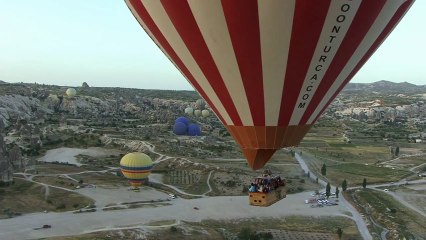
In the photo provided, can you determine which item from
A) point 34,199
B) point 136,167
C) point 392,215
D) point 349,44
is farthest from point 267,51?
point 392,215

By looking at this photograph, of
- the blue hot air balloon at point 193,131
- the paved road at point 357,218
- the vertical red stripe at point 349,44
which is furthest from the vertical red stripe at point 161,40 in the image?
the blue hot air balloon at point 193,131

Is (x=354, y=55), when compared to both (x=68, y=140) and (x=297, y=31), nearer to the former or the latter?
(x=297, y=31)

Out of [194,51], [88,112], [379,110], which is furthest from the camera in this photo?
[379,110]

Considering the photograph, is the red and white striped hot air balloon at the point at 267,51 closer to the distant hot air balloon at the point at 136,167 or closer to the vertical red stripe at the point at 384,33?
the vertical red stripe at the point at 384,33

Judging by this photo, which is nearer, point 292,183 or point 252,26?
point 252,26

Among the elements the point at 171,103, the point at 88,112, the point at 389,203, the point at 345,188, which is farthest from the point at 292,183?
the point at 171,103

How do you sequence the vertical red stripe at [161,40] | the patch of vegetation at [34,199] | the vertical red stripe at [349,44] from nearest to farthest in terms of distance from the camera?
the vertical red stripe at [349,44] < the vertical red stripe at [161,40] < the patch of vegetation at [34,199]
